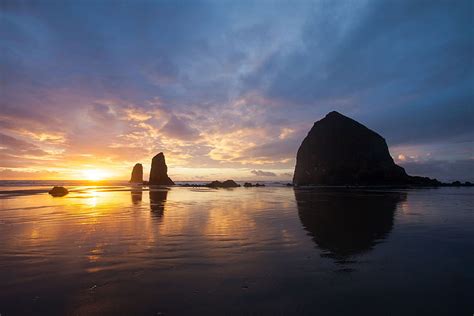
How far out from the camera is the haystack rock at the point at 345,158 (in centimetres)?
9988

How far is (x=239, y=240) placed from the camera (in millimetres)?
11422

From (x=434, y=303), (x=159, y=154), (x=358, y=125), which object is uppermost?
(x=358, y=125)

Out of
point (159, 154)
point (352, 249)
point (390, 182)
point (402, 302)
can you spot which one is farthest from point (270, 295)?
point (159, 154)

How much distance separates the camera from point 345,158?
11025 cm

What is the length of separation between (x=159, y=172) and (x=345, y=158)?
9013cm

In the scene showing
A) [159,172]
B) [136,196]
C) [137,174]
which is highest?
[137,174]

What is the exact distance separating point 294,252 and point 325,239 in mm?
2843

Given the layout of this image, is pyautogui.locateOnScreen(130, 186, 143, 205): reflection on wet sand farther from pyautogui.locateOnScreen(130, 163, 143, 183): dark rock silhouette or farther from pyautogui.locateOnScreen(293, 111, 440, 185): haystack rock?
pyautogui.locateOnScreen(130, 163, 143, 183): dark rock silhouette

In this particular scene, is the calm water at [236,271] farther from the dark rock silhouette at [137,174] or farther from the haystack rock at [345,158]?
the dark rock silhouette at [137,174]

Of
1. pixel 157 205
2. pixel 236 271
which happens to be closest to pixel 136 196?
pixel 157 205

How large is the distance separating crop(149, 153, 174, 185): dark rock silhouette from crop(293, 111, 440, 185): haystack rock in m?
68.3

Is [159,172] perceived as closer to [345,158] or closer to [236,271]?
[345,158]

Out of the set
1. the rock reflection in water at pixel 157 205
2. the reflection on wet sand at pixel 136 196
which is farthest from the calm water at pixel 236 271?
the reflection on wet sand at pixel 136 196

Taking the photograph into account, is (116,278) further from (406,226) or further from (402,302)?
(406,226)
